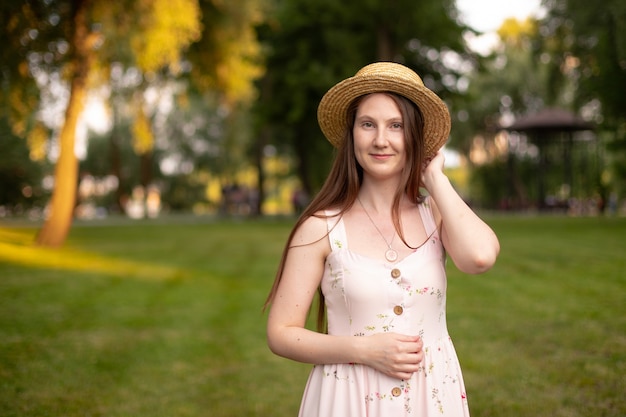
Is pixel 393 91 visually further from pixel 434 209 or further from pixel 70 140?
pixel 70 140

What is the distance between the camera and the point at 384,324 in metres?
2.39

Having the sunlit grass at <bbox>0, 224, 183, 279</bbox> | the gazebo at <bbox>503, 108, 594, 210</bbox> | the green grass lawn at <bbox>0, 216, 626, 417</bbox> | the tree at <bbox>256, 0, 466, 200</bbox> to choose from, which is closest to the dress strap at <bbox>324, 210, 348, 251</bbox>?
the green grass lawn at <bbox>0, 216, 626, 417</bbox>

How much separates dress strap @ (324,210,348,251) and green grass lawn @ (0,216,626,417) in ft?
9.54

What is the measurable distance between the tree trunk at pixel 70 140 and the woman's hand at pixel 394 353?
47.9 ft

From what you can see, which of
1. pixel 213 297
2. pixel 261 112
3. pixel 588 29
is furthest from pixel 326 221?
pixel 261 112

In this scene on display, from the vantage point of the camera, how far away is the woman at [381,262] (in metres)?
2.38

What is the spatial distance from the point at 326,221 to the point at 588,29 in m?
18.6

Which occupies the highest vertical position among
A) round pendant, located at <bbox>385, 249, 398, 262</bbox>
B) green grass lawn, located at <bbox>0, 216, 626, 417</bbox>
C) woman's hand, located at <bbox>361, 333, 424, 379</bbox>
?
round pendant, located at <bbox>385, 249, 398, 262</bbox>

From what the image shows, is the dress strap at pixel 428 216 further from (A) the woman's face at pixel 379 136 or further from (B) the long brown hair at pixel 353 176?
(A) the woman's face at pixel 379 136

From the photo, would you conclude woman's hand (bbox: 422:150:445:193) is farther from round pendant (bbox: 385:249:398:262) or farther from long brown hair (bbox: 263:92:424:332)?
round pendant (bbox: 385:249:398:262)

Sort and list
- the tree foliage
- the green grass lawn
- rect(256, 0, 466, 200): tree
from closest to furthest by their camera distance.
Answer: the green grass lawn < the tree foliage < rect(256, 0, 466, 200): tree

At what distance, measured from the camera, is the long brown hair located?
8.27 ft

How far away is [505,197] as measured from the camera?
40781mm

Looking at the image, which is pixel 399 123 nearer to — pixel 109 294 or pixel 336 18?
pixel 109 294
